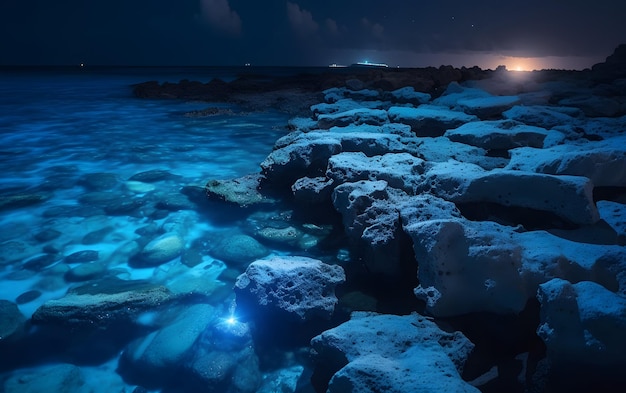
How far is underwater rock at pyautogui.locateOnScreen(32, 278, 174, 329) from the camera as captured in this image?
2.80m

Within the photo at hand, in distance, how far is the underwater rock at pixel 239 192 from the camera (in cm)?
487

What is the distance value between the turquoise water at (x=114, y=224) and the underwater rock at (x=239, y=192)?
19 cm

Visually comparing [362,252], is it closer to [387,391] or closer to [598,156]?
[387,391]

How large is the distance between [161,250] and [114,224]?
111 cm

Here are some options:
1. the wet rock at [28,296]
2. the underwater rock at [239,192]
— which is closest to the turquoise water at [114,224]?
the wet rock at [28,296]

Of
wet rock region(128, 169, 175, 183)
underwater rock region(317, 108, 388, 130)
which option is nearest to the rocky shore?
wet rock region(128, 169, 175, 183)

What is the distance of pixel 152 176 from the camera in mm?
6207

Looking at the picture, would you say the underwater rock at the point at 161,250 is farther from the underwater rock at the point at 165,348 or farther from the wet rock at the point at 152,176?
the wet rock at the point at 152,176

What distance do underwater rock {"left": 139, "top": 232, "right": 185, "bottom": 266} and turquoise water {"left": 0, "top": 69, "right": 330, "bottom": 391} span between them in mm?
62

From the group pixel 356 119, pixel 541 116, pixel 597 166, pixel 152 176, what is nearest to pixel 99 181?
pixel 152 176

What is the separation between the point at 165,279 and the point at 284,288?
1475mm

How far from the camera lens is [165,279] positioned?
3445mm

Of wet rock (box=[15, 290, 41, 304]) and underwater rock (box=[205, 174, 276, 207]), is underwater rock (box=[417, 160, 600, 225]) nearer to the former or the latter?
underwater rock (box=[205, 174, 276, 207])

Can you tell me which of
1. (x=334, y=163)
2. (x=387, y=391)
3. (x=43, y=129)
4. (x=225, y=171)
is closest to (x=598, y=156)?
(x=334, y=163)
